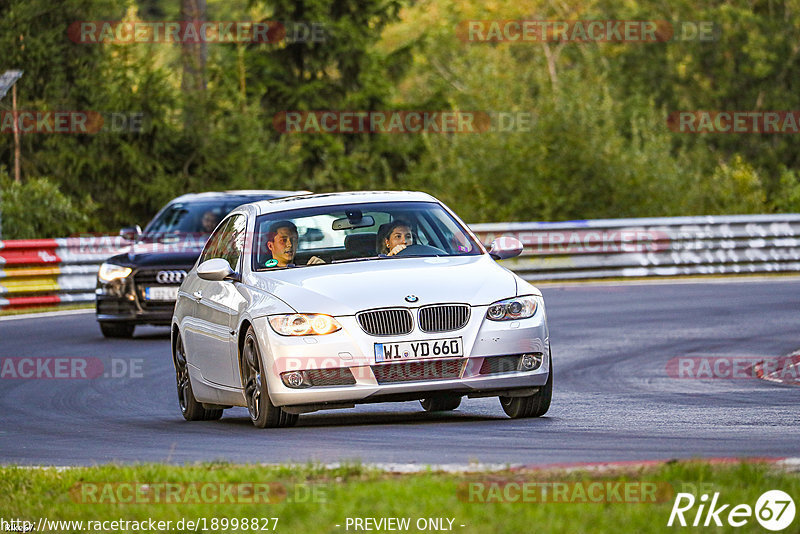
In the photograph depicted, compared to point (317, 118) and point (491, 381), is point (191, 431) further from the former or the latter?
point (317, 118)

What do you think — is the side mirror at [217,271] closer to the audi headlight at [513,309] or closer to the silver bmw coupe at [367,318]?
the silver bmw coupe at [367,318]

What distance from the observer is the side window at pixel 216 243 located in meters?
12.6

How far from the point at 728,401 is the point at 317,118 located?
35.3 meters

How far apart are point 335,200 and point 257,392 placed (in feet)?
5.67

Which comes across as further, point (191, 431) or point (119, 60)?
point (119, 60)

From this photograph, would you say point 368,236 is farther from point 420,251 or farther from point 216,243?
point 216,243

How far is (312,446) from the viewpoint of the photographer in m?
9.49

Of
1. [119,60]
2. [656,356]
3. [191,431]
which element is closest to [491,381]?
[191,431]

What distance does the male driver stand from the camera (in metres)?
11.4

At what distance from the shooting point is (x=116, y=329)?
2067 centimetres

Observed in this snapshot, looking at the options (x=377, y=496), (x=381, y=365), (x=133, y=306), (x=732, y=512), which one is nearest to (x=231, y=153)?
(x=133, y=306)

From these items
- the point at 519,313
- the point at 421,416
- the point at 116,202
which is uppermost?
the point at 519,313

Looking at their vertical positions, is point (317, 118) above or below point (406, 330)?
below

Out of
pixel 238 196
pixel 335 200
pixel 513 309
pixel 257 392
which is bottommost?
pixel 238 196
